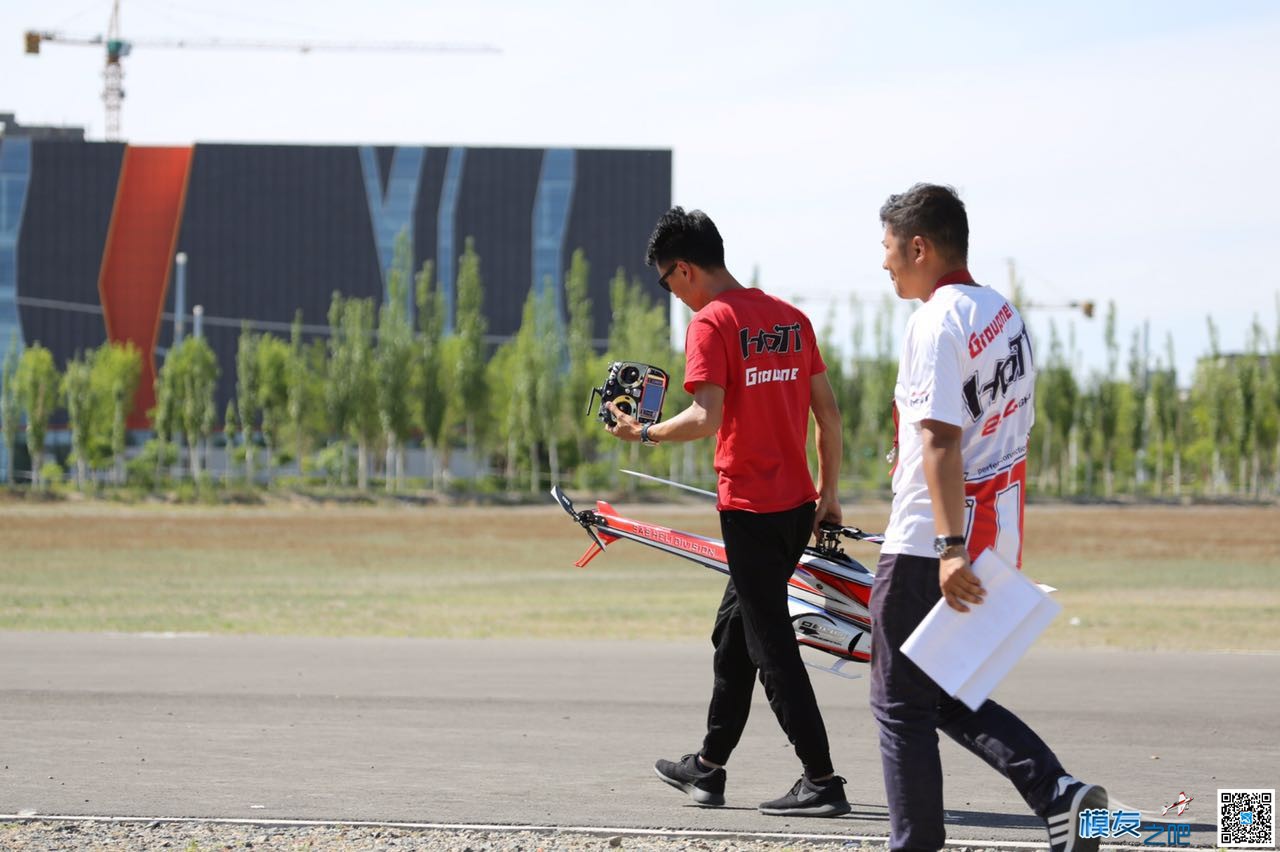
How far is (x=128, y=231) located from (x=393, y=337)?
80.5 ft

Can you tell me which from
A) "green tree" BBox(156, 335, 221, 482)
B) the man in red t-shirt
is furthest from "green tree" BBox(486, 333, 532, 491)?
the man in red t-shirt

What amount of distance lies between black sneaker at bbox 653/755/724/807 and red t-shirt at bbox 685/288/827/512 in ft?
3.41

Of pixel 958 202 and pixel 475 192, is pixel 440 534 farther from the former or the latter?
pixel 475 192

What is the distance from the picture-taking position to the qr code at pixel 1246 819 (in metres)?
5.27

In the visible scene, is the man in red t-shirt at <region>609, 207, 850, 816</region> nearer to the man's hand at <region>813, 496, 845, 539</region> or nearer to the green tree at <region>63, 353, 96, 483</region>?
the man's hand at <region>813, 496, 845, 539</region>

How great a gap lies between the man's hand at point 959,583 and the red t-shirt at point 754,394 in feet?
4.59

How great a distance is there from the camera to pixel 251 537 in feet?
125

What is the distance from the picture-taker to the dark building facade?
8794 centimetres

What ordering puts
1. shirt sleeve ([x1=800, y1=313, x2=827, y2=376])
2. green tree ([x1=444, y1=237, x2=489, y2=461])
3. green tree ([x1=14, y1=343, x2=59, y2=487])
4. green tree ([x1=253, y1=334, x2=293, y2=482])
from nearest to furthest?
shirt sleeve ([x1=800, y1=313, x2=827, y2=376]), green tree ([x1=253, y1=334, x2=293, y2=482]), green tree ([x1=14, y1=343, x2=59, y2=487]), green tree ([x1=444, y1=237, x2=489, y2=461])

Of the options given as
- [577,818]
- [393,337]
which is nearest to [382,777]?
[577,818]

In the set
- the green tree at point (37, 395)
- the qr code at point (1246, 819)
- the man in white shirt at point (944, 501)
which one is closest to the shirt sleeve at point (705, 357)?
the man in white shirt at point (944, 501)

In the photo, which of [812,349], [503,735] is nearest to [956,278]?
[812,349]

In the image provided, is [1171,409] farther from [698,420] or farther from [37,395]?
[698,420]

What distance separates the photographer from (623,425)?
229 inches
